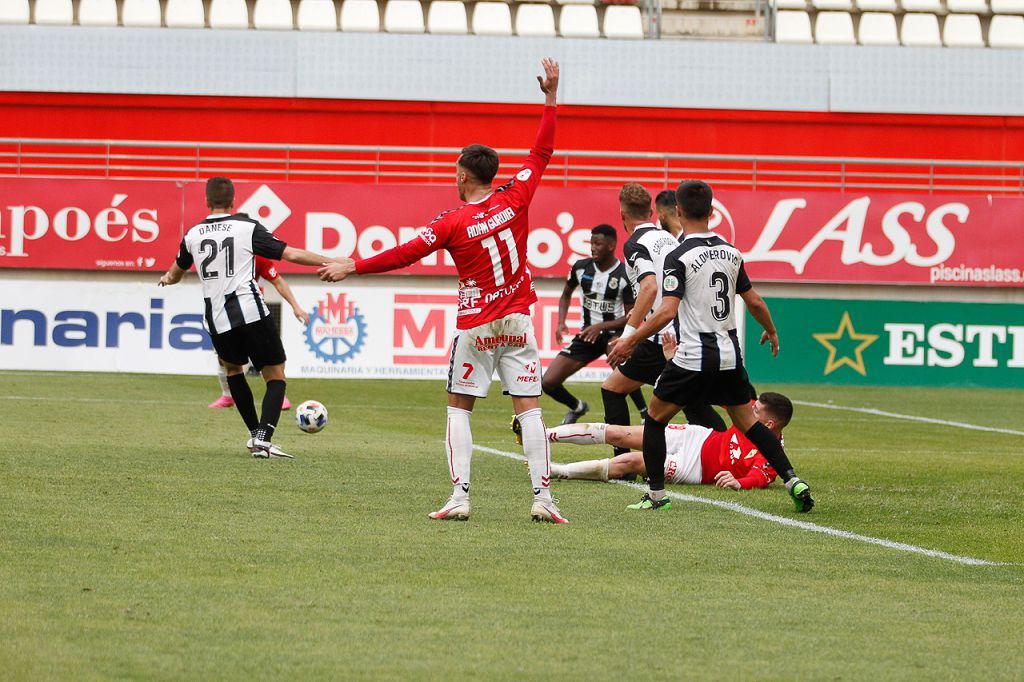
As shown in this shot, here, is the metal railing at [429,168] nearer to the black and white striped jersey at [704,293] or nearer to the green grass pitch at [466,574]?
the green grass pitch at [466,574]

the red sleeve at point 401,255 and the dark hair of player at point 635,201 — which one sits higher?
the dark hair of player at point 635,201

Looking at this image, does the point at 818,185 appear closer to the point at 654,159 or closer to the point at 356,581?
the point at 654,159

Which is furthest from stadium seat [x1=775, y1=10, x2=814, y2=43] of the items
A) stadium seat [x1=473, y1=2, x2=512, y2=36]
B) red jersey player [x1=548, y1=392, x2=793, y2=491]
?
red jersey player [x1=548, y1=392, x2=793, y2=491]

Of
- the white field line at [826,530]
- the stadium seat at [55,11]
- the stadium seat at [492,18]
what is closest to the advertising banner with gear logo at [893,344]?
the stadium seat at [492,18]

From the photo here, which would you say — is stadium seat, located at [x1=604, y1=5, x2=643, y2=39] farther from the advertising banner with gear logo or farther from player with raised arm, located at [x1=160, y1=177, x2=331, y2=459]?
player with raised arm, located at [x1=160, y1=177, x2=331, y2=459]

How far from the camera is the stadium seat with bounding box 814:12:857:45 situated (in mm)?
30266

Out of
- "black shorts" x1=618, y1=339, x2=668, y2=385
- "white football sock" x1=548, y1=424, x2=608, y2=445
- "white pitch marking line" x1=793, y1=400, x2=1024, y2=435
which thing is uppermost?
"black shorts" x1=618, y1=339, x2=668, y2=385

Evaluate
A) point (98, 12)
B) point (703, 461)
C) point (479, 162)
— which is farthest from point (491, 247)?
point (98, 12)

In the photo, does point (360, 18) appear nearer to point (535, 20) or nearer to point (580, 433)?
point (535, 20)

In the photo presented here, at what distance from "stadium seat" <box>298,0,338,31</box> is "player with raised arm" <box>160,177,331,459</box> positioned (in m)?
18.8

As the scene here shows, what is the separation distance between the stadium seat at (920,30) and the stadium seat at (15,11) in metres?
16.6

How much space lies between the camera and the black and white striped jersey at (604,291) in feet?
41.6

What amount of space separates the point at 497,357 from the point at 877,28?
24749mm

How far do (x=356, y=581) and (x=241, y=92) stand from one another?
23795 mm
